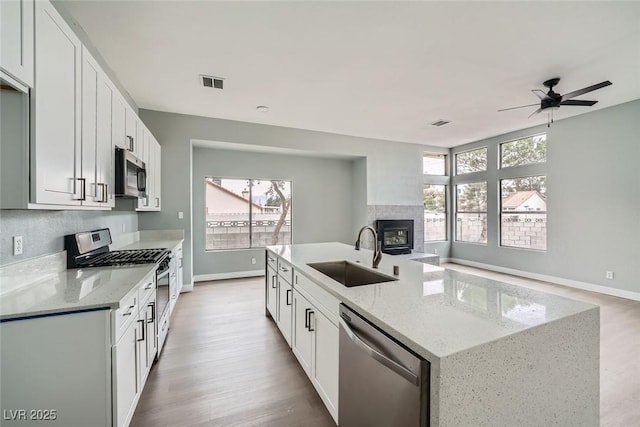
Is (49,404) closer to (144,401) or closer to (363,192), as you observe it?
(144,401)

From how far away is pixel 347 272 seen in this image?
2.41 m

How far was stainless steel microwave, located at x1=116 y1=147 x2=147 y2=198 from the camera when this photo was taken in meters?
2.28

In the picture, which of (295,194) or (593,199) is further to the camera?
(295,194)

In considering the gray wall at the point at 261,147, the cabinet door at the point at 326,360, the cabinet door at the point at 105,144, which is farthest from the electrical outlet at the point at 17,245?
the gray wall at the point at 261,147

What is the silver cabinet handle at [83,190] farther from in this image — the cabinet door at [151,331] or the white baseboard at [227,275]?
the white baseboard at [227,275]

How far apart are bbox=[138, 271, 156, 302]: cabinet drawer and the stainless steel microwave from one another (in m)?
0.80

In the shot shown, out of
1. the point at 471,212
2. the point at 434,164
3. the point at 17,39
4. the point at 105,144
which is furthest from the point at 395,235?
the point at 17,39

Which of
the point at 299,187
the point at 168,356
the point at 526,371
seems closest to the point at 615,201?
the point at 526,371

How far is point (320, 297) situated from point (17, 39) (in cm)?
196

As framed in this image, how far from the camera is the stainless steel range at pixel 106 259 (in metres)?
2.10

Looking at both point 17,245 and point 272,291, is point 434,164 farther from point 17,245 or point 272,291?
point 17,245

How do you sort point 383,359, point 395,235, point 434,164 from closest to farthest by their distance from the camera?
point 383,359 → point 395,235 → point 434,164

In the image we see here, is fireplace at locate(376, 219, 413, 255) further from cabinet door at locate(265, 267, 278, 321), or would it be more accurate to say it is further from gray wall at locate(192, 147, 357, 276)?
cabinet door at locate(265, 267, 278, 321)

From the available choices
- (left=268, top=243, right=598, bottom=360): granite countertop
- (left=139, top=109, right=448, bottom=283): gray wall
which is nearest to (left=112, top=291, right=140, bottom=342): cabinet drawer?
(left=268, top=243, right=598, bottom=360): granite countertop
